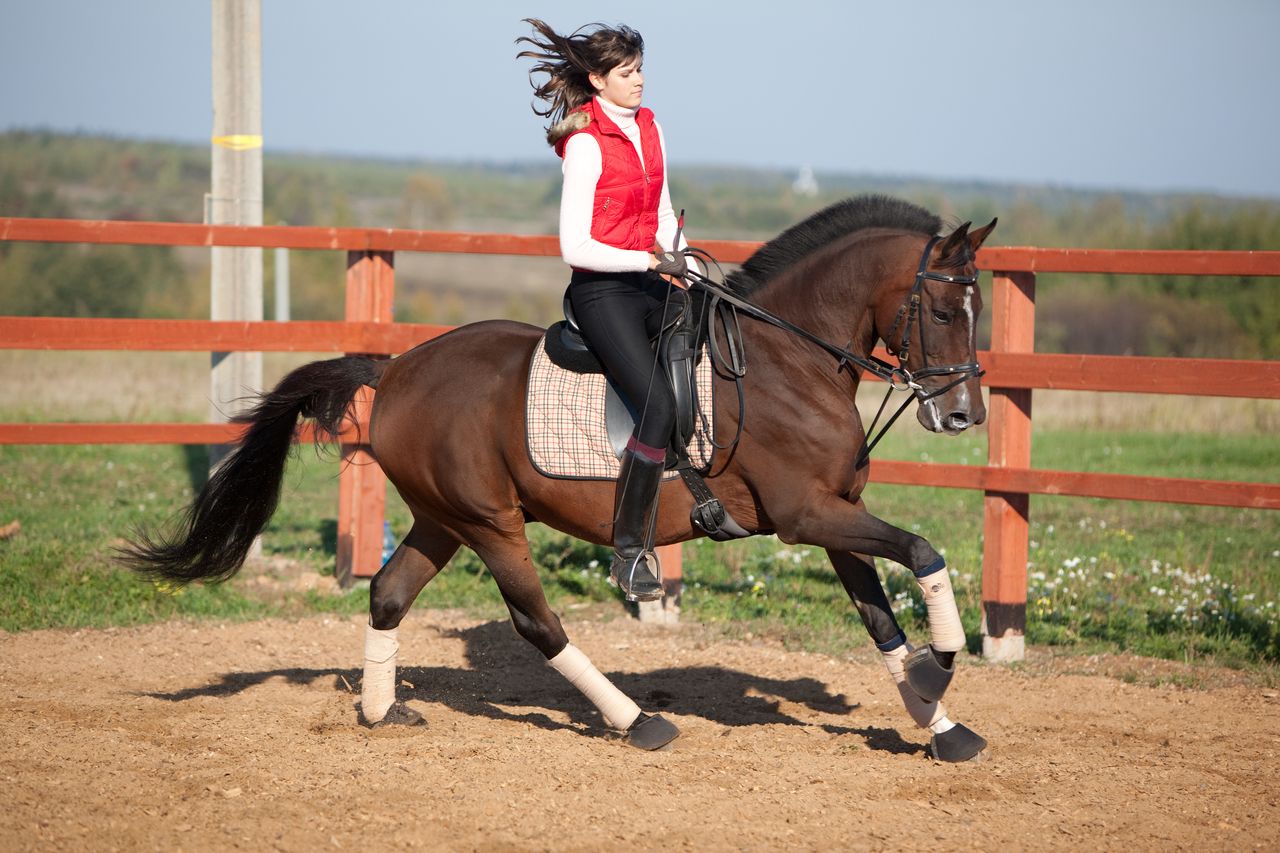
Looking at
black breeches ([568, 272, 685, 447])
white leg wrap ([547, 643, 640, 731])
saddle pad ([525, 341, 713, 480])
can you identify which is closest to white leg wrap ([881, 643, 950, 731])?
white leg wrap ([547, 643, 640, 731])

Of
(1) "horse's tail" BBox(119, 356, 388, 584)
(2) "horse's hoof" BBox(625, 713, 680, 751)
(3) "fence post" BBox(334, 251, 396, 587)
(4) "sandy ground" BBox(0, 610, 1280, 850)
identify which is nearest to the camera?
(4) "sandy ground" BBox(0, 610, 1280, 850)

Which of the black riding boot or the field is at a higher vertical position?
the black riding boot

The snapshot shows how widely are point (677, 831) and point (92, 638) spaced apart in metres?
4.25

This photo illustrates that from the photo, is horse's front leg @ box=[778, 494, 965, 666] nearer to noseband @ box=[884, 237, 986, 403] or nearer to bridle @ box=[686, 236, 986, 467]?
bridle @ box=[686, 236, 986, 467]

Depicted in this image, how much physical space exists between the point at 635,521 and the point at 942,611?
1256 millimetres

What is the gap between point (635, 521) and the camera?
528 cm

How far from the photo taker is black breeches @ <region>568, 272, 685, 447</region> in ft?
16.9

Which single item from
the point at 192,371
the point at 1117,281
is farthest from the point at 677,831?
the point at 1117,281

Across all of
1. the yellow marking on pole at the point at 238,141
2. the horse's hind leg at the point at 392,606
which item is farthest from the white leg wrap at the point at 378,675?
the yellow marking on pole at the point at 238,141

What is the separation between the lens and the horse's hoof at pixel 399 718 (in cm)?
576

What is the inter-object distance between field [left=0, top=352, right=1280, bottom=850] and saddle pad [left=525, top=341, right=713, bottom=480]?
1.16m

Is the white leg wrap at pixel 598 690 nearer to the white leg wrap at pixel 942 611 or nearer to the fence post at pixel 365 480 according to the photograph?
the white leg wrap at pixel 942 611

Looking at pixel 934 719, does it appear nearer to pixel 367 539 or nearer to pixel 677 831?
pixel 677 831

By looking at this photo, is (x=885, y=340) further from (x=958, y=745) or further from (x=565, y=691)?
(x=565, y=691)
